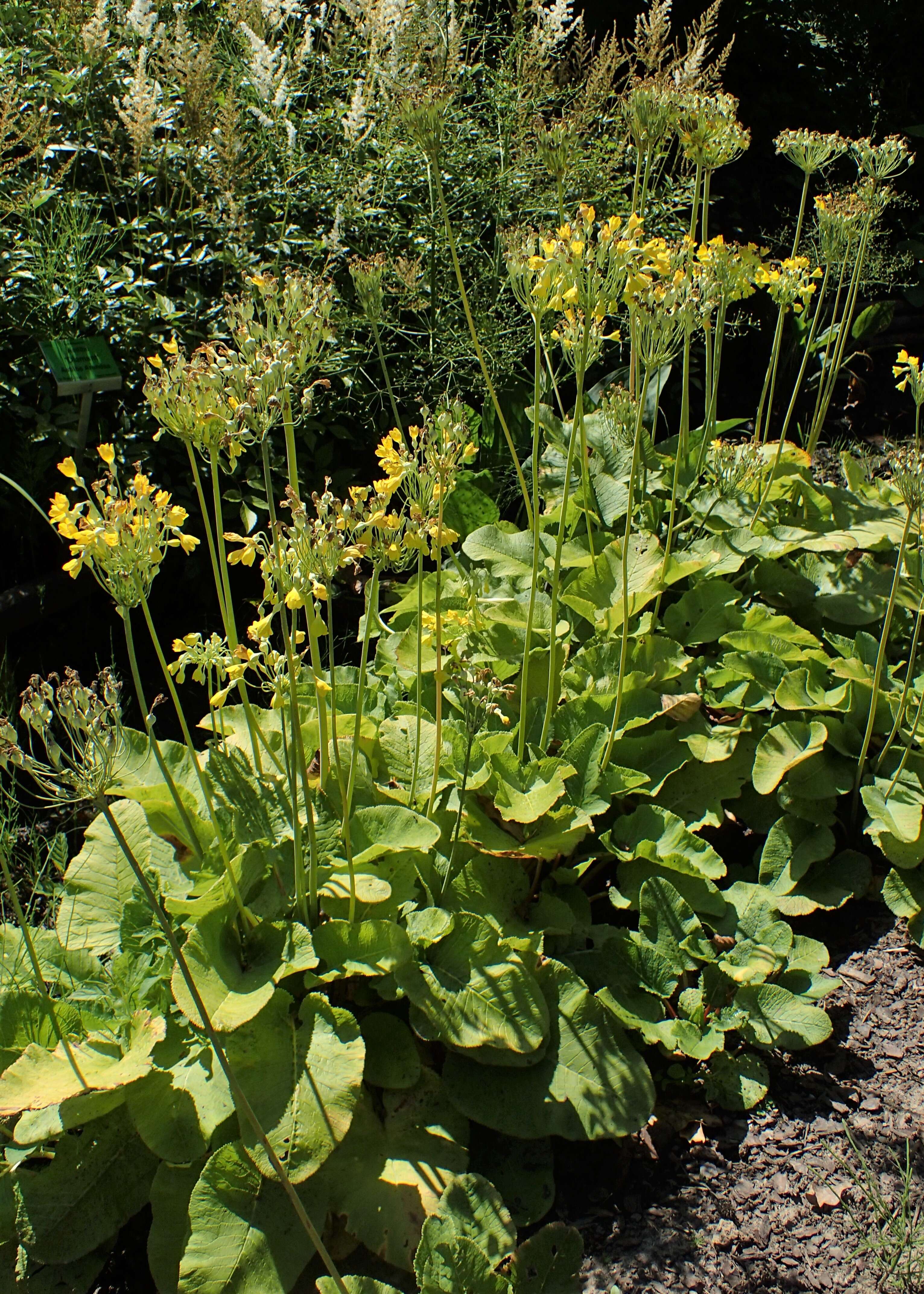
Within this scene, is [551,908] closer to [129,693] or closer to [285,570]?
[285,570]

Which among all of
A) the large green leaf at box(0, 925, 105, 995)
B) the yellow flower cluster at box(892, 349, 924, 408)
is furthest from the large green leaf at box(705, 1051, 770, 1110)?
the yellow flower cluster at box(892, 349, 924, 408)

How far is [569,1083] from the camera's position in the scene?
5.93 feet

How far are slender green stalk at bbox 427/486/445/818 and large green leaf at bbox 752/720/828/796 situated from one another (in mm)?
776

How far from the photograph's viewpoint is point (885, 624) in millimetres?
2293

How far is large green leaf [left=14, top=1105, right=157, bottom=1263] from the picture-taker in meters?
1.63

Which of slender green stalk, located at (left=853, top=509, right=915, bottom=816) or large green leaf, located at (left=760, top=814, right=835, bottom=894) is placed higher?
slender green stalk, located at (left=853, top=509, right=915, bottom=816)

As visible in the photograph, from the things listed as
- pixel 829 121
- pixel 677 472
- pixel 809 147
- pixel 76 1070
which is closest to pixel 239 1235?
pixel 76 1070

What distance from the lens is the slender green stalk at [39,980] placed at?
61.8 inches

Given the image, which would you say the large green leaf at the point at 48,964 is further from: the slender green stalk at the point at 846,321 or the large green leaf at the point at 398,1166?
the slender green stalk at the point at 846,321

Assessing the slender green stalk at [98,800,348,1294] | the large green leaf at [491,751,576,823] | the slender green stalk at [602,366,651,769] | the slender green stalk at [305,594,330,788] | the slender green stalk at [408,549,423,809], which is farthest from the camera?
the slender green stalk at [602,366,651,769]

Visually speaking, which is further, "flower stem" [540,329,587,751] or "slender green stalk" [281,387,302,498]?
"flower stem" [540,329,587,751]

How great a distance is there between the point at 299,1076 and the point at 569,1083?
1.64 ft

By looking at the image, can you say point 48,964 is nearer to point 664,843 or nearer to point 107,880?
point 107,880

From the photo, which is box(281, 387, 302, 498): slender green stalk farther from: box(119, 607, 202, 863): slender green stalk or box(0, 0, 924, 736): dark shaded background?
box(0, 0, 924, 736): dark shaded background
